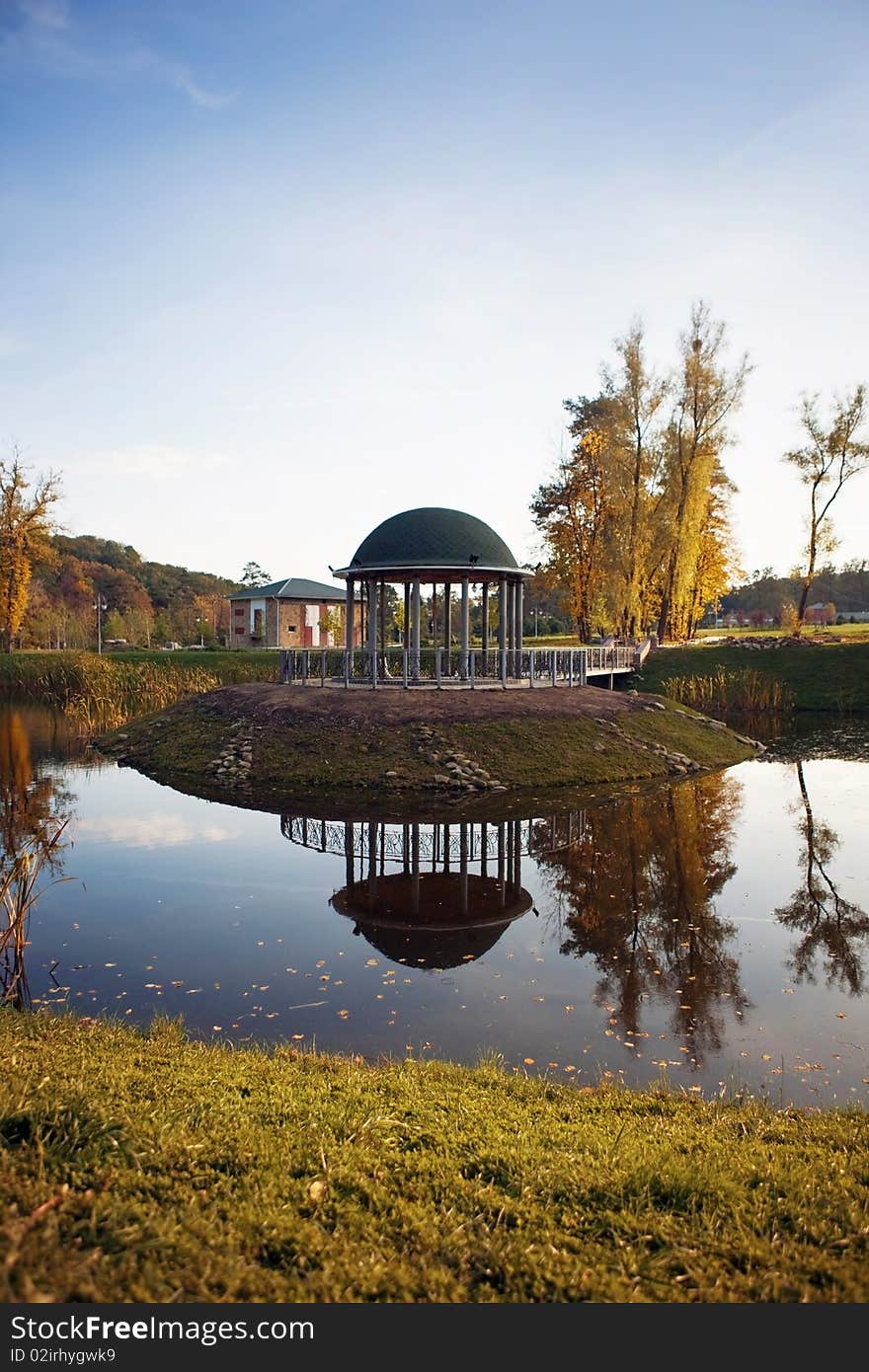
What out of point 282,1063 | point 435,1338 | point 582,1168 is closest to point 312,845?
point 282,1063

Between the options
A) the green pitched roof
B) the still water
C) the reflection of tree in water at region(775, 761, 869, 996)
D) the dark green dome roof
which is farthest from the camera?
the green pitched roof

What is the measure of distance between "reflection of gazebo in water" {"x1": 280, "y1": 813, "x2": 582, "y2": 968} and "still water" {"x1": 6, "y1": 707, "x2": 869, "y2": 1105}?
0.17 ft

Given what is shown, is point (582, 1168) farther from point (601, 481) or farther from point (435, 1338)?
point (601, 481)

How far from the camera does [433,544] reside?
2550 cm

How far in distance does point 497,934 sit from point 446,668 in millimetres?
20935

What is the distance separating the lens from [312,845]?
604 inches

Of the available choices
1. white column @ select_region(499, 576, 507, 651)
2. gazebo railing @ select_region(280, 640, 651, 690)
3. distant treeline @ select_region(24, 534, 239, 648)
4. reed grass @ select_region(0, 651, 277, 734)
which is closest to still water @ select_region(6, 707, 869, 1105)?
gazebo railing @ select_region(280, 640, 651, 690)

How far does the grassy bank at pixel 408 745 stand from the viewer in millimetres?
20127

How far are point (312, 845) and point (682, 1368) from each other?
12520 mm

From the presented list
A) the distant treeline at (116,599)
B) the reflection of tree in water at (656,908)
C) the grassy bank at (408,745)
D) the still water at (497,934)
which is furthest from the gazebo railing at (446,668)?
the distant treeline at (116,599)

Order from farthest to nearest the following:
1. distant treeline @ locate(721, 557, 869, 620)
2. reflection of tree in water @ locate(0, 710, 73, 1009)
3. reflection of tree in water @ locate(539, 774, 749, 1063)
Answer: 1. distant treeline @ locate(721, 557, 869, 620)
2. reflection of tree in water @ locate(0, 710, 73, 1009)
3. reflection of tree in water @ locate(539, 774, 749, 1063)

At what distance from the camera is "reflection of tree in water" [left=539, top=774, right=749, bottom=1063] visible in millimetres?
8797

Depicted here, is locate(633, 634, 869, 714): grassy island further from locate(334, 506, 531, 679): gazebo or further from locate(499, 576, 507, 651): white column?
locate(334, 506, 531, 679): gazebo

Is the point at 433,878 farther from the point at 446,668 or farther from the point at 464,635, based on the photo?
the point at 446,668
